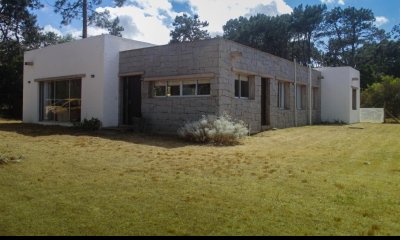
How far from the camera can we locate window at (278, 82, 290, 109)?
21.1 meters

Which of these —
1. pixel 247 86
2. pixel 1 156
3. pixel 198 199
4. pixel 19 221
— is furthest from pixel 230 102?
pixel 19 221

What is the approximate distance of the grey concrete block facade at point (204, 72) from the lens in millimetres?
15000

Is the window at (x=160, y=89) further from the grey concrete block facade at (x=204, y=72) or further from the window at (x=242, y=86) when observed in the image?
the window at (x=242, y=86)

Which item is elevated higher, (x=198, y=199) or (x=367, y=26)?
(x=367, y=26)

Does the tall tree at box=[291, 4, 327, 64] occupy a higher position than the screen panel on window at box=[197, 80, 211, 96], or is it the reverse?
the tall tree at box=[291, 4, 327, 64]

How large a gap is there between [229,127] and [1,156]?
7.30 metres

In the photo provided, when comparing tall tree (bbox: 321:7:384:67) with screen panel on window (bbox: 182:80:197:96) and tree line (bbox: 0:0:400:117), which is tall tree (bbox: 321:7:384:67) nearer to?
tree line (bbox: 0:0:400:117)

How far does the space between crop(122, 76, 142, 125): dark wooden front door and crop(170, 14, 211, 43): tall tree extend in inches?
1307

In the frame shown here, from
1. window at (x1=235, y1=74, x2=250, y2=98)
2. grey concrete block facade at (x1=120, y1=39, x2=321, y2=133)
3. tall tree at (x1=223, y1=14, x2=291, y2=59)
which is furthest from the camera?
tall tree at (x1=223, y1=14, x2=291, y2=59)

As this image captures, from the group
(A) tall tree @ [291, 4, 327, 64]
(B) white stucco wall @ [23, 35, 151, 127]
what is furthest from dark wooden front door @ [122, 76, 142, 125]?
(A) tall tree @ [291, 4, 327, 64]

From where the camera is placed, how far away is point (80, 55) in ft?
61.7

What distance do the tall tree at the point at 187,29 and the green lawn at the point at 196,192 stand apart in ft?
136

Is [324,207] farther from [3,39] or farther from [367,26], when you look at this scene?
[367,26]

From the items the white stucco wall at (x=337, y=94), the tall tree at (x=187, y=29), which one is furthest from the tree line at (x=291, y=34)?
the white stucco wall at (x=337, y=94)
